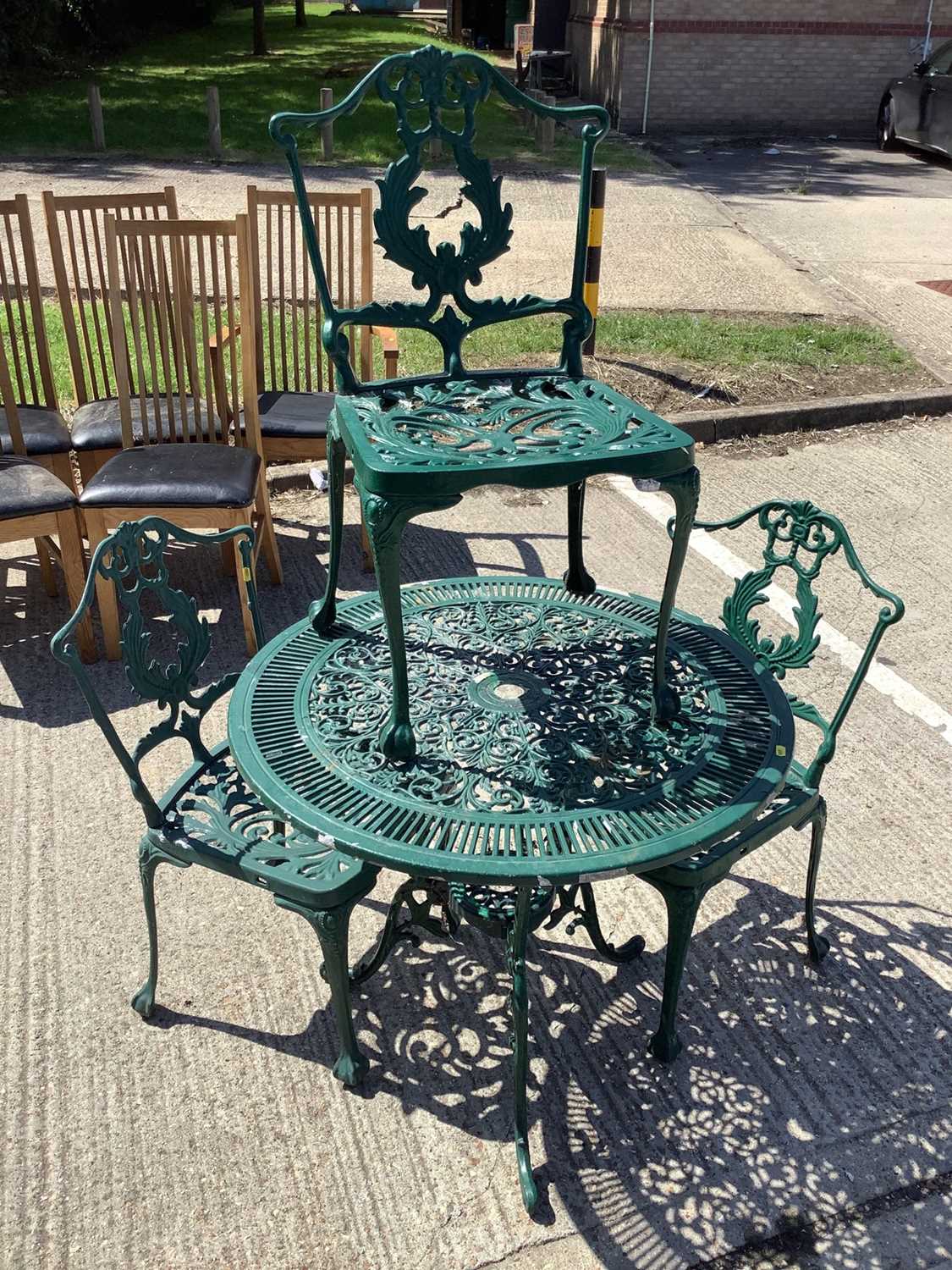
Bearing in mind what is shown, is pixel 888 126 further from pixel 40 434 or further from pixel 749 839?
pixel 749 839

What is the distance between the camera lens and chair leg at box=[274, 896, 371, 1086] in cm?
230

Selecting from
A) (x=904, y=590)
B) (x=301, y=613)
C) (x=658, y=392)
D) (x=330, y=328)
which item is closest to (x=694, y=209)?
(x=658, y=392)

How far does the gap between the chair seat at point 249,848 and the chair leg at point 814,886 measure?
1.12 meters

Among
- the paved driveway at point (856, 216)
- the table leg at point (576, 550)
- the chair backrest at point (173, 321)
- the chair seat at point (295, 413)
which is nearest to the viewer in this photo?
the table leg at point (576, 550)

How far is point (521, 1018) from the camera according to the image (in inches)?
87.1

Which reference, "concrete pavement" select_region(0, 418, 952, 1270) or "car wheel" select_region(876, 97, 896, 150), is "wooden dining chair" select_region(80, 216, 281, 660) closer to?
"concrete pavement" select_region(0, 418, 952, 1270)

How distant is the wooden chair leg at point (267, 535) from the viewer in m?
4.38

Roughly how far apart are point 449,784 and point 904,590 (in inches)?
120

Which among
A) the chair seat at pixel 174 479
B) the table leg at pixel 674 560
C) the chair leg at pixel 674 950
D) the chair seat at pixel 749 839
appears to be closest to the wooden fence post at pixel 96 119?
the chair seat at pixel 174 479

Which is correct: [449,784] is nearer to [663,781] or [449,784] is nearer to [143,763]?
[663,781]

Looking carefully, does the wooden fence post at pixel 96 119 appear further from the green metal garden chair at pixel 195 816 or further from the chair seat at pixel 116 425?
the green metal garden chair at pixel 195 816

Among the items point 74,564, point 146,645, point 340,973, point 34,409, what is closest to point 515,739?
point 340,973

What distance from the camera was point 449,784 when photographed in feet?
7.72

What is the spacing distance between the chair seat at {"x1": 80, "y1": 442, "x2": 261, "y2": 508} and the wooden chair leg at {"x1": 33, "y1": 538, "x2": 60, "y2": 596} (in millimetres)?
452
